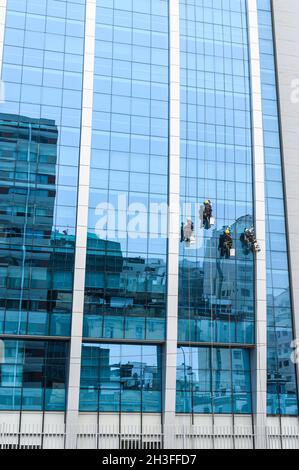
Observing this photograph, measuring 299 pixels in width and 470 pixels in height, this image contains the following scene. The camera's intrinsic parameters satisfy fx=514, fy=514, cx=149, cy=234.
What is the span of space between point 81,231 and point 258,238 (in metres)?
10.8

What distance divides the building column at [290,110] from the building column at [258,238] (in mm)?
1744

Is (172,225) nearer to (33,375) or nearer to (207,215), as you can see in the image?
(207,215)

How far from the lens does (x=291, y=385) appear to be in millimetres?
30000

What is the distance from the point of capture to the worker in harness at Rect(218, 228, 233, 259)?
3090 cm

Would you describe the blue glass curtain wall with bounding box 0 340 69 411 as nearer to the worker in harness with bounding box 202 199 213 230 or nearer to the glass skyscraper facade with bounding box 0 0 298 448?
the glass skyscraper facade with bounding box 0 0 298 448

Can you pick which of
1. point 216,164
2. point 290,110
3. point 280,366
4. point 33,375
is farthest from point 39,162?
point 280,366

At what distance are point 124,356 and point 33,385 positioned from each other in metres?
5.19

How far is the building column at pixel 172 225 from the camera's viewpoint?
2847 cm

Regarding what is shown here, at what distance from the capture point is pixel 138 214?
30.9 metres

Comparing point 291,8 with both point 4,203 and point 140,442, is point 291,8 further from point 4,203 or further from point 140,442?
point 140,442

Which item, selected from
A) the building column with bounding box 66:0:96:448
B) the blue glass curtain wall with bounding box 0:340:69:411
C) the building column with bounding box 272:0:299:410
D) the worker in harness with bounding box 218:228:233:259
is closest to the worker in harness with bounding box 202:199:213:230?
the worker in harness with bounding box 218:228:233:259

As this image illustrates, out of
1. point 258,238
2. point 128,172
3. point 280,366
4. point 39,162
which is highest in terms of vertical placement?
point 39,162

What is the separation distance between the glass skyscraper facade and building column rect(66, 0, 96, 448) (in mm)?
79

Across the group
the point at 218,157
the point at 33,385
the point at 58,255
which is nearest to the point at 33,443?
the point at 33,385
